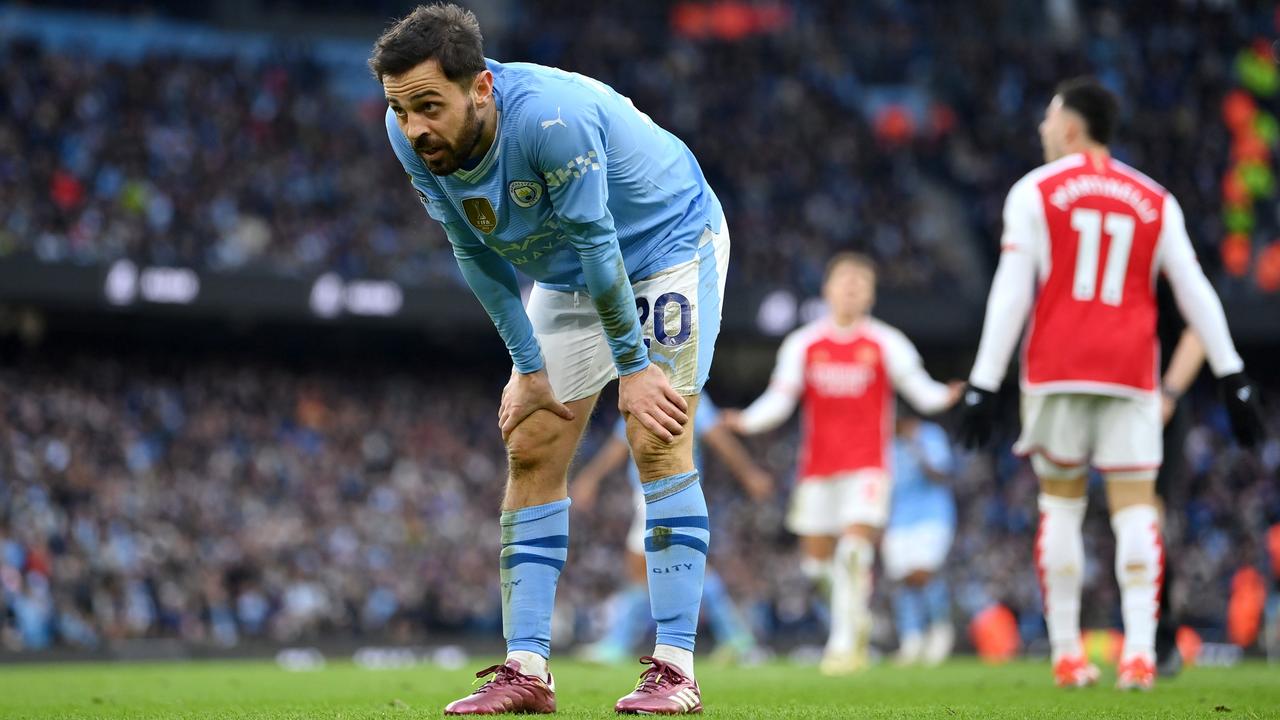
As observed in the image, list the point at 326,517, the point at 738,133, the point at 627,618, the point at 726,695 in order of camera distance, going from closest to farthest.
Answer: the point at 726,695
the point at 627,618
the point at 326,517
the point at 738,133

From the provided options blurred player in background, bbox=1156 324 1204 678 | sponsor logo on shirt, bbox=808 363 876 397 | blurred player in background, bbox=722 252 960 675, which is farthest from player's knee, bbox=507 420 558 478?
sponsor logo on shirt, bbox=808 363 876 397

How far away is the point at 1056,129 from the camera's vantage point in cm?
684

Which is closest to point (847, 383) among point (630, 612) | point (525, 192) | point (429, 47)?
point (630, 612)

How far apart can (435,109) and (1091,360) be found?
325cm

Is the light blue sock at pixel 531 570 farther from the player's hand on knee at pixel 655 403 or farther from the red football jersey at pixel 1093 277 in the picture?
the red football jersey at pixel 1093 277

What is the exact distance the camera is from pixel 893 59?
3006 centimetres

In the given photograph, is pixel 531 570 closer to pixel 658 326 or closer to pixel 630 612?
pixel 658 326

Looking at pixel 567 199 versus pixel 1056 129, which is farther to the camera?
pixel 1056 129

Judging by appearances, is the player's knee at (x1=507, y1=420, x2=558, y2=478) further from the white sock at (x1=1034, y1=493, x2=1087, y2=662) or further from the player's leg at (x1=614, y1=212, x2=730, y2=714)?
the white sock at (x1=1034, y1=493, x2=1087, y2=662)

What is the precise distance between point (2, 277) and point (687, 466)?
1762 cm

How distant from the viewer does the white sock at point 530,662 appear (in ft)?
15.9

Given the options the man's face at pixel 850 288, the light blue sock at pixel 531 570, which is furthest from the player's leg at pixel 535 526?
the man's face at pixel 850 288

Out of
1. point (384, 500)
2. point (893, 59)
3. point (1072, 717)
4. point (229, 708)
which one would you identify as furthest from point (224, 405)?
point (1072, 717)

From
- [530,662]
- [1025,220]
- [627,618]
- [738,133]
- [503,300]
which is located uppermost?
[738,133]
